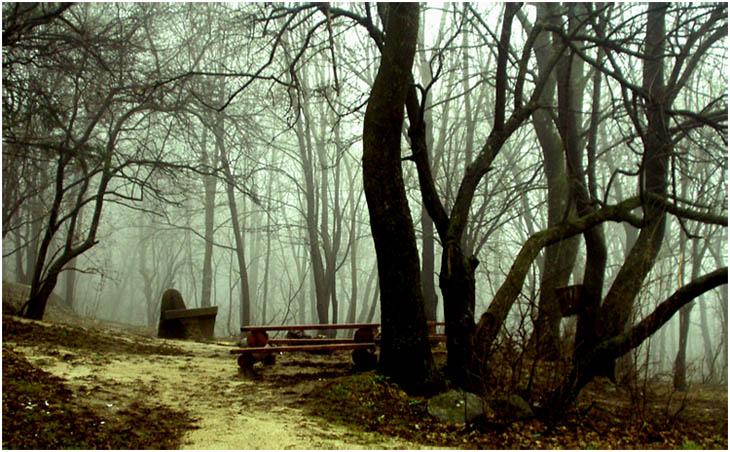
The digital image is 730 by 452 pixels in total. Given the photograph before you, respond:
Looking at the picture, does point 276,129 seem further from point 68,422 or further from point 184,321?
point 68,422

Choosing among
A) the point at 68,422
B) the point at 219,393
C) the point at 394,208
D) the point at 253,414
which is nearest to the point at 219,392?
the point at 219,393

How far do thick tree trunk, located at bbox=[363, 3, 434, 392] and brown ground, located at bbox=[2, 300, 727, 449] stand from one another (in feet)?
1.58

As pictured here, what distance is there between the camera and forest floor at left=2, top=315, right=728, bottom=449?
4156 millimetres

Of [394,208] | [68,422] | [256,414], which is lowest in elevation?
[256,414]

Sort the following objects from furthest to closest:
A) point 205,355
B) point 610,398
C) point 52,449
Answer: point 205,355 < point 610,398 < point 52,449

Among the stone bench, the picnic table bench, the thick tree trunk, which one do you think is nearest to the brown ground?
the picnic table bench

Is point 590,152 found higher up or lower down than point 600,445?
higher up

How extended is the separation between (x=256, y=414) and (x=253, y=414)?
3 centimetres

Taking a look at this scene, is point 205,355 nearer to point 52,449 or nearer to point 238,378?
point 238,378

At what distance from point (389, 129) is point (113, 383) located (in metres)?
3.82

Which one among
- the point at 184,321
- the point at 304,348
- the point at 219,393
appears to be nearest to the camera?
the point at 219,393

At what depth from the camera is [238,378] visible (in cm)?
685

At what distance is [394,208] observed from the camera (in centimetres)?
596

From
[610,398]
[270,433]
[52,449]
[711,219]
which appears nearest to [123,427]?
[52,449]
